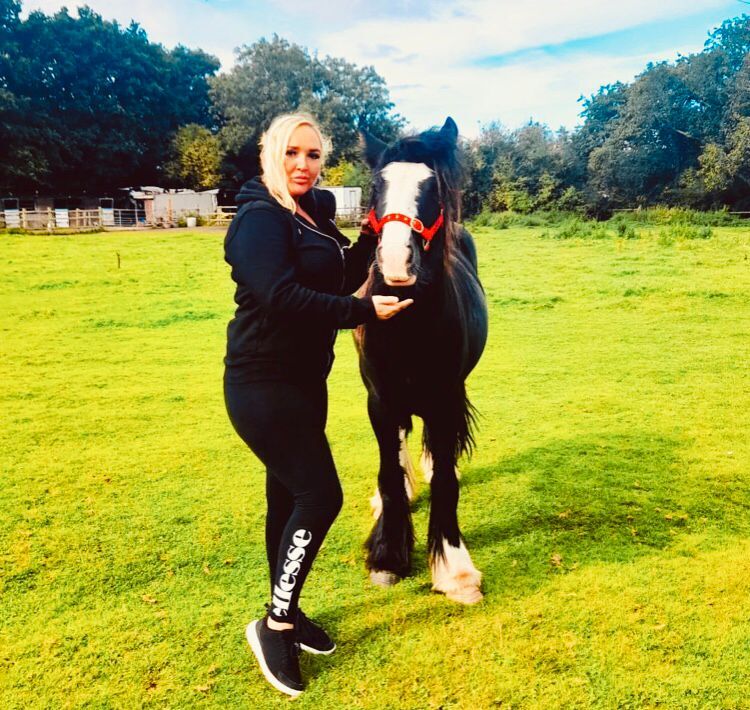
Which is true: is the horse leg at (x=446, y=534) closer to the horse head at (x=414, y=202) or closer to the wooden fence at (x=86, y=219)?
the horse head at (x=414, y=202)

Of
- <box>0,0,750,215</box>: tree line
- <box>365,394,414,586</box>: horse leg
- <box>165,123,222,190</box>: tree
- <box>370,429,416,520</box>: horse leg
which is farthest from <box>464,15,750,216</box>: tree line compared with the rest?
<box>365,394,414,586</box>: horse leg

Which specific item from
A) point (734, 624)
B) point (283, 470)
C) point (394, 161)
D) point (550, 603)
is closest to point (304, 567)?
point (283, 470)

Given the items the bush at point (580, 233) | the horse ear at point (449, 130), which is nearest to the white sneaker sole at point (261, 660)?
the horse ear at point (449, 130)

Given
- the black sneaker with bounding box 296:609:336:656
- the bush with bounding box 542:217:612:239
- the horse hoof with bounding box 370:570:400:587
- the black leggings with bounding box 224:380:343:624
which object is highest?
the bush with bounding box 542:217:612:239

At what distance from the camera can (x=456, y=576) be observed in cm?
335

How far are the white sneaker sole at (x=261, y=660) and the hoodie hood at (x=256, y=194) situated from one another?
5.89ft

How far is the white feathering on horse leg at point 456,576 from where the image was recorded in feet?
10.9

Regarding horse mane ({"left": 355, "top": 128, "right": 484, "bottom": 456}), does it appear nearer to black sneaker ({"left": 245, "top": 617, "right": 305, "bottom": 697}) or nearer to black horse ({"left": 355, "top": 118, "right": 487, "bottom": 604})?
black horse ({"left": 355, "top": 118, "right": 487, "bottom": 604})

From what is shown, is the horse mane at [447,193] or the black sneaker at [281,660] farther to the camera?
the horse mane at [447,193]

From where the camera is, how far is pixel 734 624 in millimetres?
3078

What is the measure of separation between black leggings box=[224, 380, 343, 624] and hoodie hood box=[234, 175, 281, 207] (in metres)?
0.69

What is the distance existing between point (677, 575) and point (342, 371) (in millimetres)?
5096

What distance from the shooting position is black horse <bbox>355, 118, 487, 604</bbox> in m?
2.65

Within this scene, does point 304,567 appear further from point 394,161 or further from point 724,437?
point 724,437
